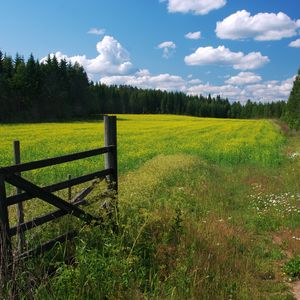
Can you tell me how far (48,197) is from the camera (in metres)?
5.48

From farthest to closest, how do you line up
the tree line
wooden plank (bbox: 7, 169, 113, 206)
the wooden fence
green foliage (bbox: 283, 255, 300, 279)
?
the tree line
green foliage (bbox: 283, 255, 300, 279)
wooden plank (bbox: 7, 169, 113, 206)
the wooden fence

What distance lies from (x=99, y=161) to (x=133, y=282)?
14717mm

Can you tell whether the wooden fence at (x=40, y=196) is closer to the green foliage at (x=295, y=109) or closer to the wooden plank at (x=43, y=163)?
the wooden plank at (x=43, y=163)

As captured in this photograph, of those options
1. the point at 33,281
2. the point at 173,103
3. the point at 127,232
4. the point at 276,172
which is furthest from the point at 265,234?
the point at 173,103

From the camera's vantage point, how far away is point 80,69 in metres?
91.4

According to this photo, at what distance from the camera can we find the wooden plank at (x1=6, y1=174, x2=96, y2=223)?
4938 mm

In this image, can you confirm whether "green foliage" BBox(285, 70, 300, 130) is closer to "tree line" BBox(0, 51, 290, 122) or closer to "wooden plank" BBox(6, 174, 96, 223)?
"tree line" BBox(0, 51, 290, 122)

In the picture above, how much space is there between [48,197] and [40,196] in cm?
16

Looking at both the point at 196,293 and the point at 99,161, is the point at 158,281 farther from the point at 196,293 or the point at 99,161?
the point at 99,161

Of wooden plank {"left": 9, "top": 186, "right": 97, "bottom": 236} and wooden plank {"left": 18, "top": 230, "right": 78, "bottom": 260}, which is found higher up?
wooden plank {"left": 9, "top": 186, "right": 97, "bottom": 236}

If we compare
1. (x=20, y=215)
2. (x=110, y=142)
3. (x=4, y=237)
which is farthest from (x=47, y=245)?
(x=110, y=142)

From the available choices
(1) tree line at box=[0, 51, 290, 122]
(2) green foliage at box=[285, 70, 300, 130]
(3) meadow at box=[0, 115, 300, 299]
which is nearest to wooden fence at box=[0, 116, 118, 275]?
(3) meadow at box=[0, 115, 300, 299]

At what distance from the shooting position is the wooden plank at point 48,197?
194 inches

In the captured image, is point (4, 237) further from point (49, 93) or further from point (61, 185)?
point (49, 93)
